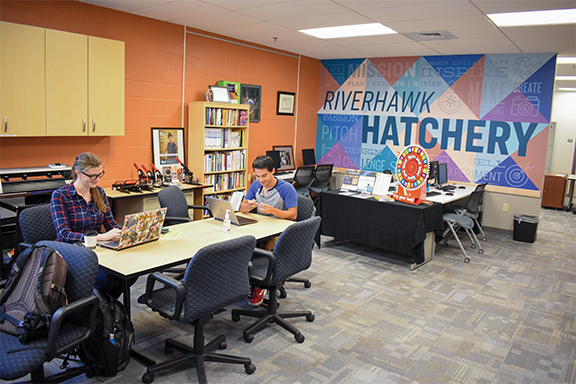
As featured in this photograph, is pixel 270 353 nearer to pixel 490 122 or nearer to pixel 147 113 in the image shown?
pixel 147 113

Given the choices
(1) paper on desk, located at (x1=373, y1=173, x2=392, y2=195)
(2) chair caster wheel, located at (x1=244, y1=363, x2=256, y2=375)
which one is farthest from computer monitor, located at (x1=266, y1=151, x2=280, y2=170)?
(2) chair caster wheel, located at (x1=244, y1=363, x2=256, y2=375)

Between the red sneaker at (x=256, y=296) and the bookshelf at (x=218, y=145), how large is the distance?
224cm

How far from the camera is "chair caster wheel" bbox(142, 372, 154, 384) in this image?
2721 millimetres

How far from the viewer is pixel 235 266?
2695 mm

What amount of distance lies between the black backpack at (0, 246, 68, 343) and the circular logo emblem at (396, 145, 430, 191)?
154 inches

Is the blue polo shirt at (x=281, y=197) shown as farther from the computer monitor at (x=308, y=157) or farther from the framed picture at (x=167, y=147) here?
the computer monitor at (x=308, y=157)

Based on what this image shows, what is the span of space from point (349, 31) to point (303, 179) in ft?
8.71

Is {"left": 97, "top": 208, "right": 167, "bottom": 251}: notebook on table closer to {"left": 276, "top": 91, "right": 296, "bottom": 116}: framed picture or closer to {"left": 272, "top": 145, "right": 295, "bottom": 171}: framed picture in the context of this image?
{"left": 272, "top": 145, "right": 295, "bottom": 171}: framed picture

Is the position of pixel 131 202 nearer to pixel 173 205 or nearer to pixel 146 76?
pixel 173 205

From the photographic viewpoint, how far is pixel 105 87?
478cm

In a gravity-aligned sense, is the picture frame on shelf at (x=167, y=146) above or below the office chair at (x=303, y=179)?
above

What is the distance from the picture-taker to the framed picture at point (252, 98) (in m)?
7.08

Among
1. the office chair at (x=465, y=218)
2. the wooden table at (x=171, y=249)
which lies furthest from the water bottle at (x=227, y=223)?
the office chair at (x=465, y=218)

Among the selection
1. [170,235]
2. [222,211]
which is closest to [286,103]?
[222,211]
